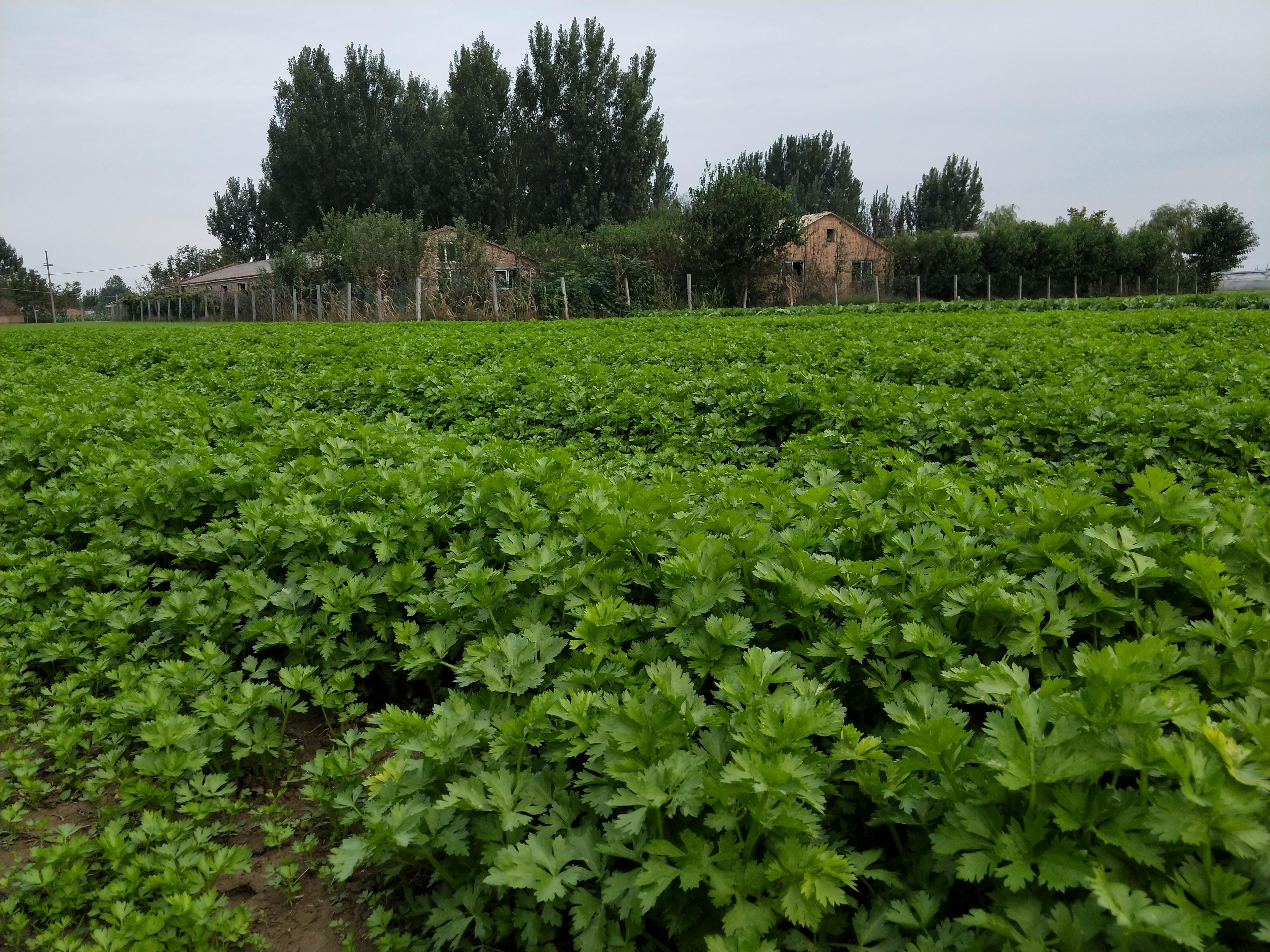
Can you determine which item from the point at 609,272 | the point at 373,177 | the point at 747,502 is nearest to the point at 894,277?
the point at 609,272

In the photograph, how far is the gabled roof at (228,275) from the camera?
191 ft

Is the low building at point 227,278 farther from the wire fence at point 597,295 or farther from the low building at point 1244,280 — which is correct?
the low building at point 1244,280

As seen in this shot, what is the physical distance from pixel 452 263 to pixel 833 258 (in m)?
26.1

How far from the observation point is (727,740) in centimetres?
211

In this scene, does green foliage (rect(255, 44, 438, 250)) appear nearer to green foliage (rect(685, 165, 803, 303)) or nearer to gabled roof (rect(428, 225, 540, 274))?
gabled roof (rect(428, 225, 540, 274))

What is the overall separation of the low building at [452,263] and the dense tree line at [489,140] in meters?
14.5

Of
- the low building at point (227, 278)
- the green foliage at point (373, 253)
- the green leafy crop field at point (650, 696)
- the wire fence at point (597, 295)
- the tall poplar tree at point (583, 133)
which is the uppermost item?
the tall poplar tree at point (583, 133)

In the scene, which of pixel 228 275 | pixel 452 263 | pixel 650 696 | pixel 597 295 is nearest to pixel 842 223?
pixel 597 295

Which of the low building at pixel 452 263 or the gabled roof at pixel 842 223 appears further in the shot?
the gabled roof at pixel 842 223

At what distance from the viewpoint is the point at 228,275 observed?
60844 millimetres

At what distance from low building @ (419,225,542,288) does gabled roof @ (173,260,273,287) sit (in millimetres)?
25152

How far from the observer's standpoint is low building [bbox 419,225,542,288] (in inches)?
1204

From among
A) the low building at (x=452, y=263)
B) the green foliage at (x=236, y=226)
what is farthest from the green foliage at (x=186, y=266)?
the low building at (x=452, y=263)

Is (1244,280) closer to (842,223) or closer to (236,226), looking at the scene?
(842,223)
